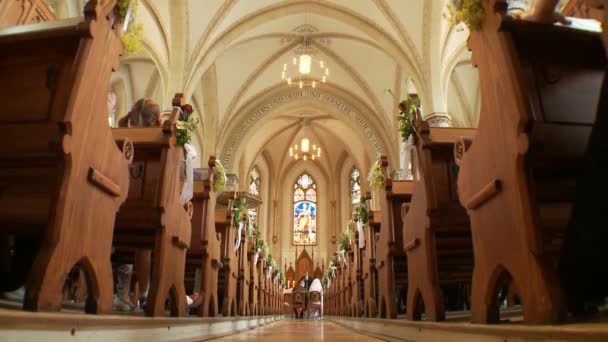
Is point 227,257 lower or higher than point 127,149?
lower

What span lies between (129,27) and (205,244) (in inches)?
81.2

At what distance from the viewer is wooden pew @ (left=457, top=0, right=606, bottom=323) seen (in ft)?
5.07

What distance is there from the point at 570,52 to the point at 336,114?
15.2 metres

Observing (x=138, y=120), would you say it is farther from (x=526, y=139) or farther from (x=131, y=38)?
(x=526, y=139)

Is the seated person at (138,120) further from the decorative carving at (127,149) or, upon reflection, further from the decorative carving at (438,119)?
the decorative carving at (438,119)

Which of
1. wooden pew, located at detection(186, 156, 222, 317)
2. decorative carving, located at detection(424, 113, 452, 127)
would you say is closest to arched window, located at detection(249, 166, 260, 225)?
decorative carving, located at detection(424, 113, 452, 127)

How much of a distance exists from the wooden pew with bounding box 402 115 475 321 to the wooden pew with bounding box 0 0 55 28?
264 centimetres

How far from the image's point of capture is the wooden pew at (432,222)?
104 inches

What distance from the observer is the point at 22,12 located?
290 centimetres

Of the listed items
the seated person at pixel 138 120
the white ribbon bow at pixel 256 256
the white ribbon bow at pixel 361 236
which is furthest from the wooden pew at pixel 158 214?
the white ribbon bow at pixel 256 256

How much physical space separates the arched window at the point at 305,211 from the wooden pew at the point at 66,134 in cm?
2136

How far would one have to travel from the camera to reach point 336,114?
1691cm

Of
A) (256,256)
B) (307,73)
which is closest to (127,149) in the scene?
(256,256)

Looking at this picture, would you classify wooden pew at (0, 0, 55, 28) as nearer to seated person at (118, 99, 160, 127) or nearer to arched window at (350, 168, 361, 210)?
seated person at (118, 99, 160, 127)
